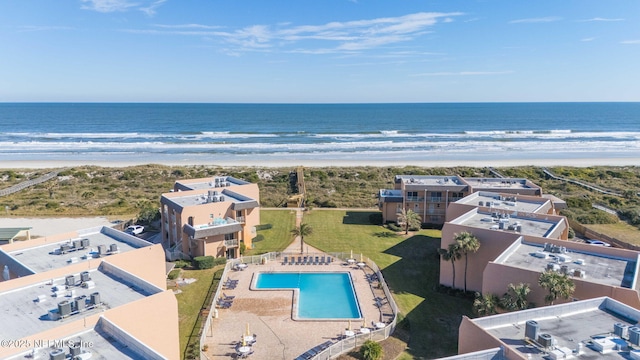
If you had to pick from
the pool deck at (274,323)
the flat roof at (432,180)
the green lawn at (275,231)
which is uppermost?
the flat roof at (432,180)

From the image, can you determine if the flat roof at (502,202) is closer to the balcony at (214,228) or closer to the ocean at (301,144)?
the balcony at (214,228)

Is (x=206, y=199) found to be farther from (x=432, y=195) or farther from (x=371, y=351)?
(x=371, y=351)

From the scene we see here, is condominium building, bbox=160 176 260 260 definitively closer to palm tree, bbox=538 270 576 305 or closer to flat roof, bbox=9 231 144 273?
flat roof, bbox=9 231 144 273

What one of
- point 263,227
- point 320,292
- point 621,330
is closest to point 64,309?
point 320,292

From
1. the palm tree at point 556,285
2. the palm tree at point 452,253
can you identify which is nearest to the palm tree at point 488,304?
the palm tree at point 556,285

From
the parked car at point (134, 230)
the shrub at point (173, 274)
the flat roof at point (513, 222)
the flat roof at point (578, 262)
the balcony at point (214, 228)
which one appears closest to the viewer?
the flat roof at point (578, 262)

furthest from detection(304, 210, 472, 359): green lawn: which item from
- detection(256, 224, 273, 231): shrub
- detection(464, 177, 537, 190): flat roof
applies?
detection(464, 177, 537, 190): flat roof

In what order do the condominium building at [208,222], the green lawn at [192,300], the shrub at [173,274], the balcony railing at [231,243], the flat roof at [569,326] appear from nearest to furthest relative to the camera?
the flat roof at [569,326], the green lawn at [192,300], the shrub at [173,274], the condominium building at [208,222], the balcony railing at [231,243]
